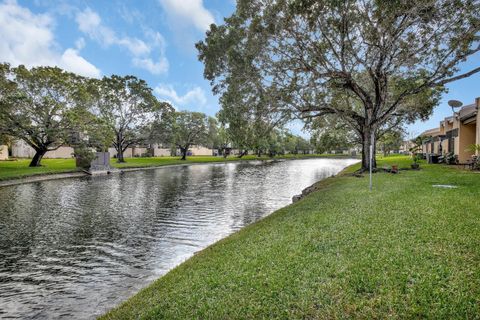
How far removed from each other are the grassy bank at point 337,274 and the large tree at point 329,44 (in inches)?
355

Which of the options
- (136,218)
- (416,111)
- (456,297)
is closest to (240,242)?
(456,297)

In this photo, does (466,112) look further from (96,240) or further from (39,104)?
(39,104)

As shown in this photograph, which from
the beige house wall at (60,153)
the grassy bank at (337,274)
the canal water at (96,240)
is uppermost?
the beige house wall at (60,153)

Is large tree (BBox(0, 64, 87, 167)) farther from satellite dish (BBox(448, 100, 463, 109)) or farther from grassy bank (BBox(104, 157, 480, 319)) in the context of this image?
satellite dish (BBox(448, 100, 463, 109))

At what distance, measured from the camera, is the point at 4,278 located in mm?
6453

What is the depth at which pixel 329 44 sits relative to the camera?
17.6 meters

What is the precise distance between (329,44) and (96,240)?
16154 mm

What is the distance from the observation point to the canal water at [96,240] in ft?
18.6

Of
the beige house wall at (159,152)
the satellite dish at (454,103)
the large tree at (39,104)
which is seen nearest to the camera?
the satellite dish at (454,103)

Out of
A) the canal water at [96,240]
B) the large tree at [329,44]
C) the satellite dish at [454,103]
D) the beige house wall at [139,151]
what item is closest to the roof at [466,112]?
the satellite dish at [454,103]

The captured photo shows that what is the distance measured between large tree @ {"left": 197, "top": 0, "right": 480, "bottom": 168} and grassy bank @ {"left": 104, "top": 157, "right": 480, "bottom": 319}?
355 inches

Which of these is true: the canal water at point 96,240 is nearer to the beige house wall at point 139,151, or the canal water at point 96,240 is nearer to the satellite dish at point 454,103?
the satellite dish at point 454,103

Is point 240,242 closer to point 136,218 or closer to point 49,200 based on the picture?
point 136,218

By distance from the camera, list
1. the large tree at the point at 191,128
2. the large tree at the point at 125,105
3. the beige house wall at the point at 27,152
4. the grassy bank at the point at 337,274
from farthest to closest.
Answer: the large tree at the point at 191,128 < the beige house wall at the point at 27,152 < the large tree at the point at 125,105 < the grassy bank at the point at 337,274
